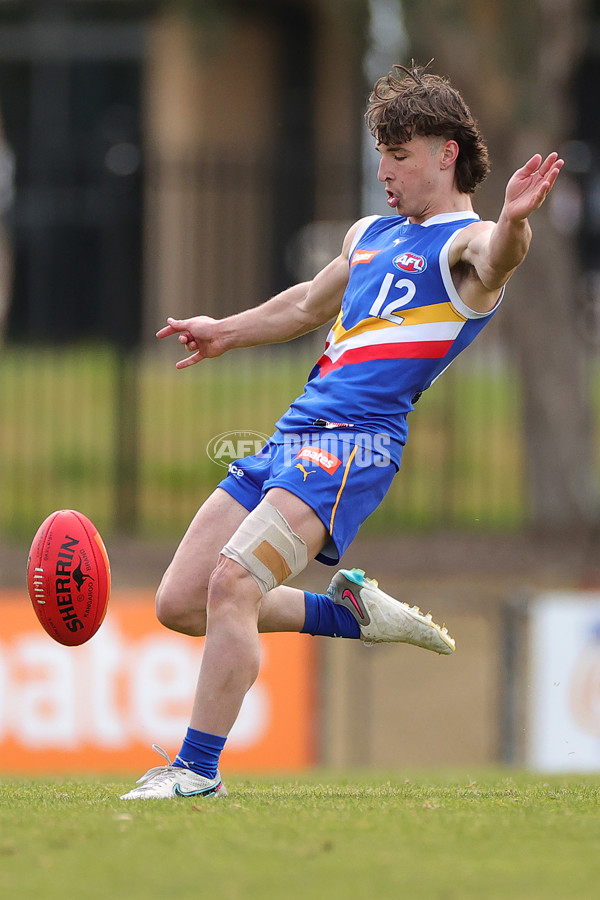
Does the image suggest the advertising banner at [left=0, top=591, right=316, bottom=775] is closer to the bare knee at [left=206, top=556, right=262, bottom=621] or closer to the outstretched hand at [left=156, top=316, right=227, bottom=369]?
the outstretched hand at [left=156, top=316, right=227, bottom=369]

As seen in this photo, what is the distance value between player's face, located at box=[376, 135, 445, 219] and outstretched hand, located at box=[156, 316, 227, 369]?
0.90m

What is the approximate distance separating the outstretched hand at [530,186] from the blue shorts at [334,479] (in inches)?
37.5

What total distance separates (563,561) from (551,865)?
32.6 ft

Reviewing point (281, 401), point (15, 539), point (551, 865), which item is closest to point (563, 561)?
point (281, 401)

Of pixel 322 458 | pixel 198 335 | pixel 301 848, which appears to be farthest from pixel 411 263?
pixel 301 848

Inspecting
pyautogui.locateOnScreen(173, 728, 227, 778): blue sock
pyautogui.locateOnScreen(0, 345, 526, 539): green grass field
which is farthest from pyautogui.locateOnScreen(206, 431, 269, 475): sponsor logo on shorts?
pyautogui.locateOnScreen(0, 345, 526, 539): green grass field

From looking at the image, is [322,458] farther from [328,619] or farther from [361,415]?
[328,619]

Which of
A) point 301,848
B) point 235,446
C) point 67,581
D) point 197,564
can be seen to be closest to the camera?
point 301,848

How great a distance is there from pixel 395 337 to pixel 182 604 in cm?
120

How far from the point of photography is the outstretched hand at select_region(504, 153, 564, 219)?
4586 millimetres

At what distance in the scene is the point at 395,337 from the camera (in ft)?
16.4

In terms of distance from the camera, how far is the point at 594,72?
63.8ft

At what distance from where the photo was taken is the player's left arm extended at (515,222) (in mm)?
4598

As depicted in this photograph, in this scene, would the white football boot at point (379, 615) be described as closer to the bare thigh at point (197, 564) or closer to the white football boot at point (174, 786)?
the bare thigh at point (197, 564)
